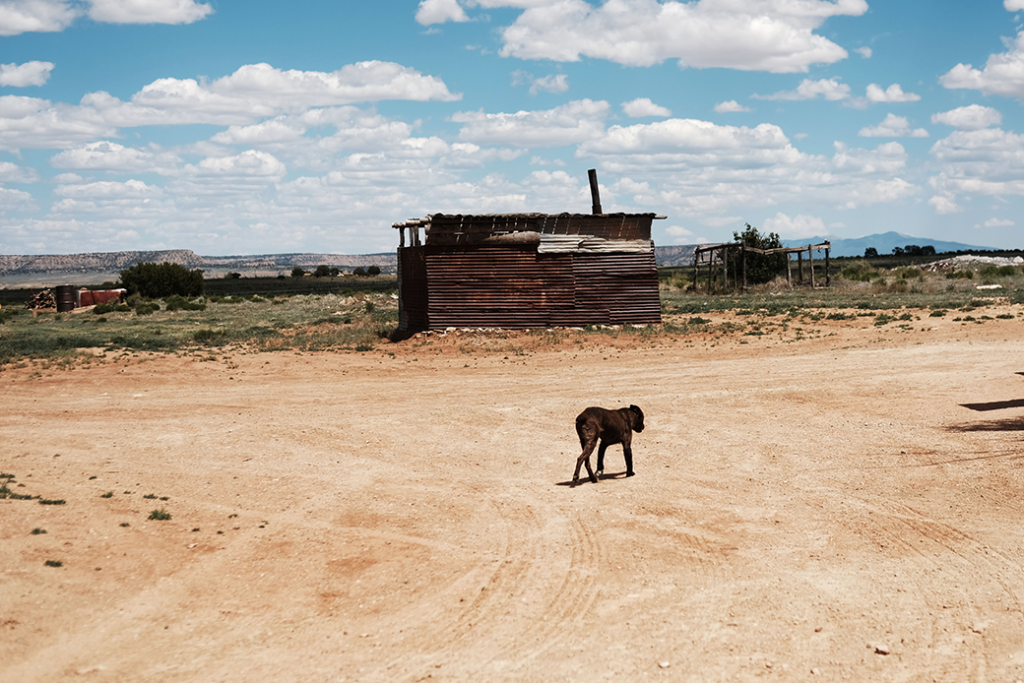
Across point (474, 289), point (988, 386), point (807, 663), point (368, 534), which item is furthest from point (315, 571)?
point (474, 289)

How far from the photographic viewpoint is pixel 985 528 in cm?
927

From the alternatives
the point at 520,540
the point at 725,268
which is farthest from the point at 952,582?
the point at 725,268

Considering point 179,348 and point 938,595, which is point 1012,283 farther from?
point 938,595

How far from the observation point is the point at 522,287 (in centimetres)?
2902

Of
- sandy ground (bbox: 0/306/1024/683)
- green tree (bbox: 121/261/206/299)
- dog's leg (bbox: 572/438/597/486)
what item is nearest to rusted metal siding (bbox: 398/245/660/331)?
sandy ground (bbox: 0/306/1024/683)

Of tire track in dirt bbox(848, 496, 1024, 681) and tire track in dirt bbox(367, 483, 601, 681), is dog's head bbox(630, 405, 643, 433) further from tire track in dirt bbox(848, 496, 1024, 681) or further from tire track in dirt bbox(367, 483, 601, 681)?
tire track in dirt bbox(848, 496, 1024, 681)

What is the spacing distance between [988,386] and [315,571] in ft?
45.4

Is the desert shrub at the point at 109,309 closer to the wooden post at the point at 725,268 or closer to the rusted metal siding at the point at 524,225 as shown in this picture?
the rusted metal siding at the point at 524,225

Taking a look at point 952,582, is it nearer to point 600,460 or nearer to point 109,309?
point 600,460

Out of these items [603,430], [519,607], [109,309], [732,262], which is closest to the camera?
[519,607]

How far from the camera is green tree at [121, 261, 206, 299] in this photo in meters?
62.2

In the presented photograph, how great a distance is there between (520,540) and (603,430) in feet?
7.87

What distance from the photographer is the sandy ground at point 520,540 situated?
22.2ft

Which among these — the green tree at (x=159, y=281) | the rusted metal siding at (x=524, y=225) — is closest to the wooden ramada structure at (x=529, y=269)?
the rusted metal siding at (x=524, y=225)
